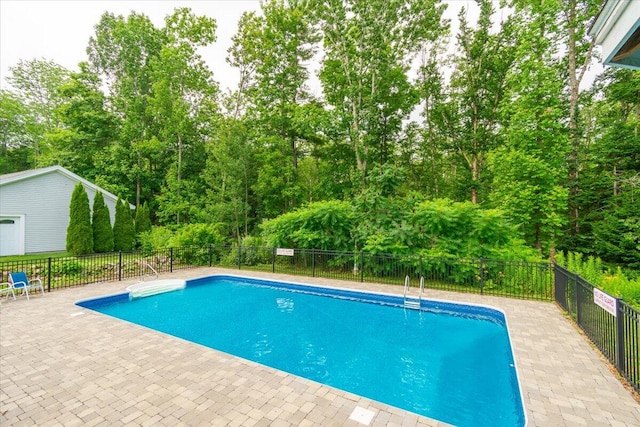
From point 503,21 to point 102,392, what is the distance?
22.1m

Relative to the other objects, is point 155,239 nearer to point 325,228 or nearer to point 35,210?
point 35,210

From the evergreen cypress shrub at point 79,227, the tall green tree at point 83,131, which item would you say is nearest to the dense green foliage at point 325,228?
the evergreen cypress shrub at point 79,227

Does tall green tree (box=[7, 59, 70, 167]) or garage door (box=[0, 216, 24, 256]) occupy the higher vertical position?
tall green tree (box=[7, 59, 70, 167])

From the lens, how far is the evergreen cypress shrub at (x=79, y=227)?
1428cm

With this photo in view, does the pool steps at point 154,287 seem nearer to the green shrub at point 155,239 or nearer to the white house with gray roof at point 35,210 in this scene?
the green shrub at point 155,239

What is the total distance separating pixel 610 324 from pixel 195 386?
245 inches

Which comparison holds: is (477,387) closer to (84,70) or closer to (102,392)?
(102,392)

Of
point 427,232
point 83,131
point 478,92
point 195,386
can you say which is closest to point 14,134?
point 83,131

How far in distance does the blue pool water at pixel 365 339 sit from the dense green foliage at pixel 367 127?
2.87 m

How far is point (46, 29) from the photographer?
19469mm

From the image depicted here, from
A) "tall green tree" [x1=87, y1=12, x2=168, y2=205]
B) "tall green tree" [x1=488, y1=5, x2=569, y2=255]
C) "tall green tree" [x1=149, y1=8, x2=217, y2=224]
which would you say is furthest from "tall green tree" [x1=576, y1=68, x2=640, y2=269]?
"tall green tree" [x1=87, y1=12, x2=168, y2=205]

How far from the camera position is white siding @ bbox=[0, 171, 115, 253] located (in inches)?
566

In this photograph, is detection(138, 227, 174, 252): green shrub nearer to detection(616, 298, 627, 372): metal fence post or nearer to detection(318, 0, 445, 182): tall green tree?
detection(318, 0, 445, 182): tall green tree

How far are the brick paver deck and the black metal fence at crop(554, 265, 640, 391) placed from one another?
0.20 meters
